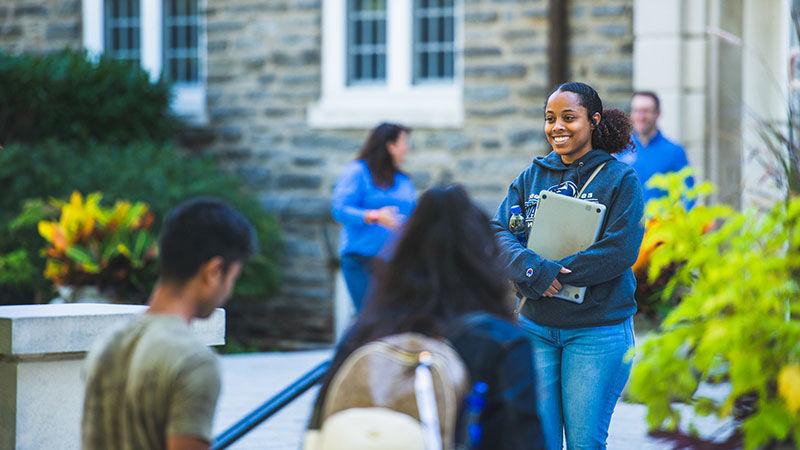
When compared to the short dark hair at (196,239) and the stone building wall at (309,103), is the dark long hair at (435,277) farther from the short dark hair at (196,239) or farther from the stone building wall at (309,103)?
the stone building wall at (309,103)

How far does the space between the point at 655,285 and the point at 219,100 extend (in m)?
6.37

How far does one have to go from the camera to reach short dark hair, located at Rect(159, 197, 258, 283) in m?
3.45

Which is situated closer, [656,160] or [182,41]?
[656,160]

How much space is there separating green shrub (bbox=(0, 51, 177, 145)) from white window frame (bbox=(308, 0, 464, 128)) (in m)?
1.52

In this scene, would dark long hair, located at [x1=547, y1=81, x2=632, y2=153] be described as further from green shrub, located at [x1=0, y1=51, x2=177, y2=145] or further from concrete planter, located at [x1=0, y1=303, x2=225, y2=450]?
green shrub, located at [x1=0, y1=51, x2=177, y2=145]

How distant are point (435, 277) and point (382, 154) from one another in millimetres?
6632

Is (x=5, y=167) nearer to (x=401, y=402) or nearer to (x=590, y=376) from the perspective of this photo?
(x=590, y=376)

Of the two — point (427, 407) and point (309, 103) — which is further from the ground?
point (309, 103)

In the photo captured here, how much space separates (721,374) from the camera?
145 inches

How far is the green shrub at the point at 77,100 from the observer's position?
1296 centimetres

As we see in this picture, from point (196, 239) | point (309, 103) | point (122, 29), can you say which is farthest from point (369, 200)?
point (196, 239)

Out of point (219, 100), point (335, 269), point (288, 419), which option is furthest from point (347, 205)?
point (219, 100)

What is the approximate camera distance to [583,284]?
524 centimetres

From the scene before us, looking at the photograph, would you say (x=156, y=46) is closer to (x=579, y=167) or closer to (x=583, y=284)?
(x=579, y=167)
